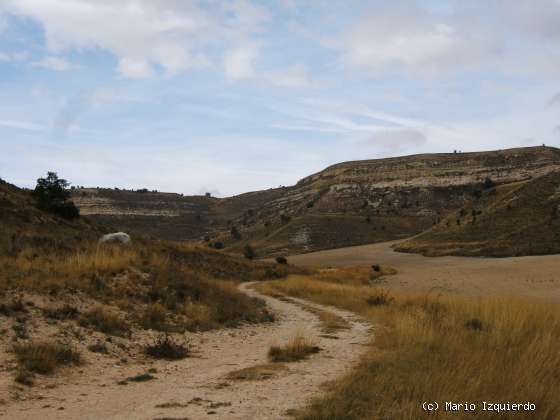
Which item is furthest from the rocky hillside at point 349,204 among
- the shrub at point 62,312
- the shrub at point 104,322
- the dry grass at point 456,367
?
the shrub at point 62,312

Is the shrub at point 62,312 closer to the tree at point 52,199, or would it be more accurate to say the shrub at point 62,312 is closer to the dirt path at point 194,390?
the dirt path at point 194,390

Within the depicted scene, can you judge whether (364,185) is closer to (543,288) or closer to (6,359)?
(543,288)

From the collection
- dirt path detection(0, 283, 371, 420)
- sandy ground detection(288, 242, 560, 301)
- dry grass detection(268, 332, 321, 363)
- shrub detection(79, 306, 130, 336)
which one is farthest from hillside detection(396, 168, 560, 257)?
shrub detection(79, 306, 130, 336)

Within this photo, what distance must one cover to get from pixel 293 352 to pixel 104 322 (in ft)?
15.7

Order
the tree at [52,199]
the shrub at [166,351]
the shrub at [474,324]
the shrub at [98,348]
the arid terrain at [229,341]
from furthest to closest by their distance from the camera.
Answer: the tree at [52,199] < the shrub at [474,324] < the shrub at [166,351] < the shrub at [98,348] < the arid terrain at [229,341]

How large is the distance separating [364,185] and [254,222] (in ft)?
104

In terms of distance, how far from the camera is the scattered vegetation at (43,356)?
29.0ft

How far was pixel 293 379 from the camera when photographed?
8648 mm

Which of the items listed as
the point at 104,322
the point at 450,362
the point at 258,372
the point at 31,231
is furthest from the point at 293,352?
the point at 31,231

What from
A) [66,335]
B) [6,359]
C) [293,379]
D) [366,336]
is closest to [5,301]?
[66,335]

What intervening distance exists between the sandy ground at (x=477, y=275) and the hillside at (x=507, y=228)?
350 centimetres

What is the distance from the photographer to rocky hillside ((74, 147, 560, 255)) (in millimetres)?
106938

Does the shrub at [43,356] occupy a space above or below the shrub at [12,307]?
below

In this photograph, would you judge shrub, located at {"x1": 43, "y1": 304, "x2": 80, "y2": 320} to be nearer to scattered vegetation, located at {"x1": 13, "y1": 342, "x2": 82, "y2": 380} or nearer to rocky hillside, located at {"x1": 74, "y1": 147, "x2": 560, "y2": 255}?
scattered vegetation, located at {"x1": 13, "y1": 342, "x2": 82, "y2": 380}
